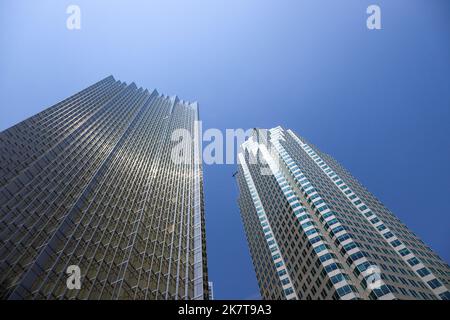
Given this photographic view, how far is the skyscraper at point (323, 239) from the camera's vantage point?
68.4 metres

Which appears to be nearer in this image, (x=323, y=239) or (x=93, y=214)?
(x=93, y=214)

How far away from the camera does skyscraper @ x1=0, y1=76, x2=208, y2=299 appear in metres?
40.2

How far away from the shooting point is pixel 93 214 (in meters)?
54.9

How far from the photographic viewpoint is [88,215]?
54.6m

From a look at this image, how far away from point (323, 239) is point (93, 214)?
162ft

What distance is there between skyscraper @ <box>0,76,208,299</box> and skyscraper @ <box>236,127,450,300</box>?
2665 centimetres

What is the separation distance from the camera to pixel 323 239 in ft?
263

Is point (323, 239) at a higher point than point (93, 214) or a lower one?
higher
